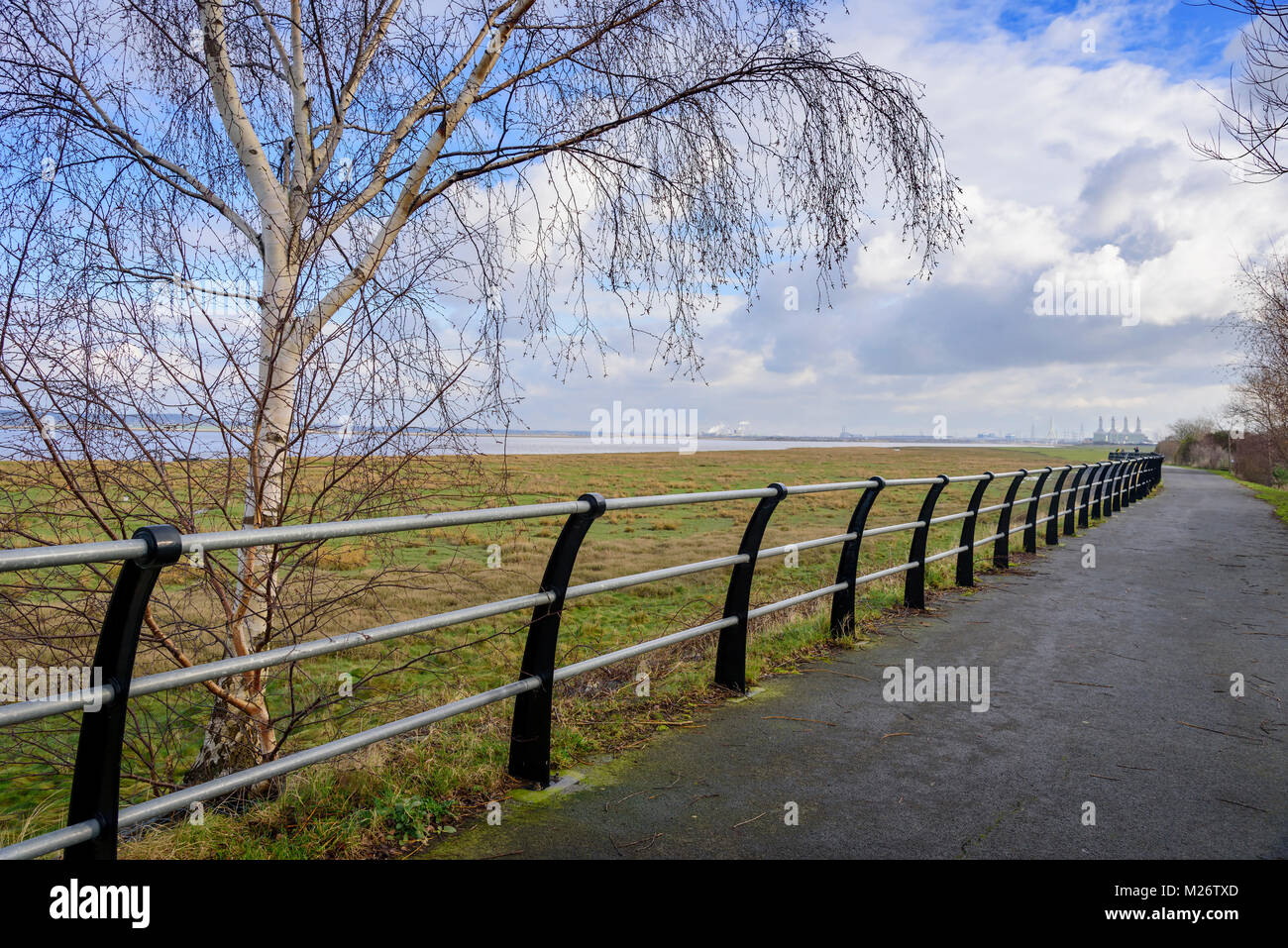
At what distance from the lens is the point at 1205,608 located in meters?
8.45

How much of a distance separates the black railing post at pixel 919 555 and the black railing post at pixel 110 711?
6.49 meters

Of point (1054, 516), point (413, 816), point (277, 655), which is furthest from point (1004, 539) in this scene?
point (277, 655)

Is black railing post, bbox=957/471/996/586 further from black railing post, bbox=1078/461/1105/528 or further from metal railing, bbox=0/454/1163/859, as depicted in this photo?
black railing post, bbox=1078/461/1105/528

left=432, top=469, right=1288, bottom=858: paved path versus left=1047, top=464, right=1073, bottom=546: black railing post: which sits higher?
left=1047, top=464, right=1073, bottom=546: black railing post

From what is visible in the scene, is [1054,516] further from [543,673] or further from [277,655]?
[277,655]

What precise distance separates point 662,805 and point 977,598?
20.8 feet

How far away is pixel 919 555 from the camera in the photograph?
7.75 metres

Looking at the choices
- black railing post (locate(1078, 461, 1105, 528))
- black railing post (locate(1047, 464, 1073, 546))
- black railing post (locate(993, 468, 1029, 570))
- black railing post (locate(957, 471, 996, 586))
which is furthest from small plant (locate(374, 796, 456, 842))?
black railing post (locate(1078, 461, 1105, 528))

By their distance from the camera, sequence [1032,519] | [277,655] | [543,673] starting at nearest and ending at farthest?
[277,655], [543,673], [1032,519]

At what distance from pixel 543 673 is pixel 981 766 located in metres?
2.23

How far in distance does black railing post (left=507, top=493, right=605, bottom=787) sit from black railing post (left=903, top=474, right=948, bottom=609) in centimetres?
467

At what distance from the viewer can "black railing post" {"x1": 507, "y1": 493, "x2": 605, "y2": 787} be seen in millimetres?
3664

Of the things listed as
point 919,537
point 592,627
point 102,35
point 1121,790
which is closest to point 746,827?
point 1121,790
